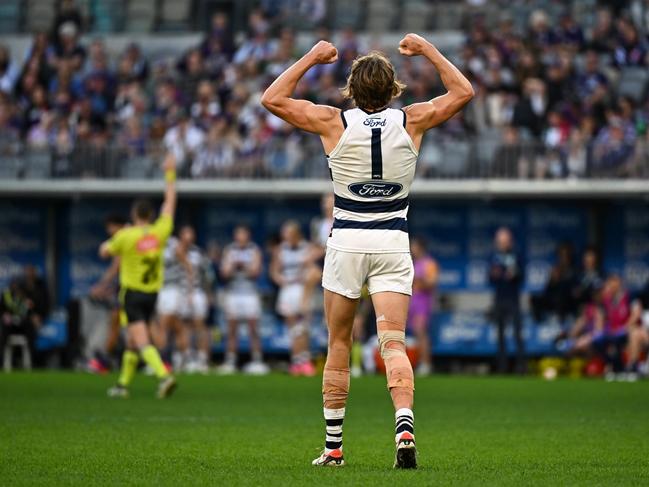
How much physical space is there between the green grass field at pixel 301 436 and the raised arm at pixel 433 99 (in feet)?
6.39

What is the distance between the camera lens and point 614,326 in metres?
21.7

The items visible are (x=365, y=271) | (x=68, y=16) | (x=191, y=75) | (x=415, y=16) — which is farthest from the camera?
(x=68, y=16)

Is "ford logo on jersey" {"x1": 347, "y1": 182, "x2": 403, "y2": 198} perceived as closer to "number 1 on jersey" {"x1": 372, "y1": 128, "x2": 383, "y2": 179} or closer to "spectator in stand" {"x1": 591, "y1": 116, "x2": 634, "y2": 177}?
"number 1 on jersey" {"x1": 372, "y1": 128, "x2": 383, "y2": 179}

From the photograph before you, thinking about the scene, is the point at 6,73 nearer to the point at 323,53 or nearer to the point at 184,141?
the point at 184,141

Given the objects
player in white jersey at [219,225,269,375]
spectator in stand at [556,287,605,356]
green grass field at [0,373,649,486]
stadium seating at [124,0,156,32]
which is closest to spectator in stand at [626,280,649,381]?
spectator in stand at [556,287,605,356]

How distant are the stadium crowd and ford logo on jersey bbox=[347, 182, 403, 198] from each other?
52.4 feet

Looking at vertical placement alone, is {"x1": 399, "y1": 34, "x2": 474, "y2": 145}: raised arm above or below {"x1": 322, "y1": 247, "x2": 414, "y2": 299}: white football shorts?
above

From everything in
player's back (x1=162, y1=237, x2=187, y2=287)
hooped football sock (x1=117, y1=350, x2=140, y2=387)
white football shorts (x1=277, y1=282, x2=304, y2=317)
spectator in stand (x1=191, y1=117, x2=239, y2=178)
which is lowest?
white football shorts (x1=277, y1=282, x2=304, y2=317)

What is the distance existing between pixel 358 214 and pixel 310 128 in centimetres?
56

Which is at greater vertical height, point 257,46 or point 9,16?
point 9,16

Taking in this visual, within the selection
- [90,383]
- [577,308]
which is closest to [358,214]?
[90,383]

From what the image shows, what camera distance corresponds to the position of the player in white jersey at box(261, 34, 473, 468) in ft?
26.5

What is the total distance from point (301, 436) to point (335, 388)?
9.07 ft

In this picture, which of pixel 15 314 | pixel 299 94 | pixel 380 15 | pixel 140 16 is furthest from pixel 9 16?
pixel 15 314
